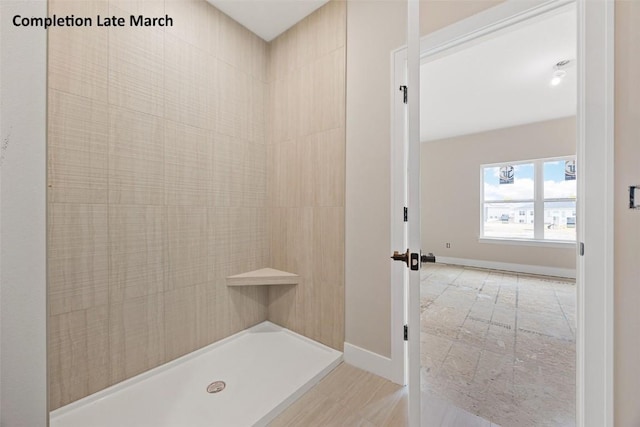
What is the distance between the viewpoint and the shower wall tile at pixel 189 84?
5.42 ft

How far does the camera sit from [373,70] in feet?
5.35

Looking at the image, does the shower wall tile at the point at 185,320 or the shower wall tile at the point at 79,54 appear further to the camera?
the shower wall tile at the point at 185,320

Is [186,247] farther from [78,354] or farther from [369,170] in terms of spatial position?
[369,170]

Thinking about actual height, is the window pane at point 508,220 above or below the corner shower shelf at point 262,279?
above

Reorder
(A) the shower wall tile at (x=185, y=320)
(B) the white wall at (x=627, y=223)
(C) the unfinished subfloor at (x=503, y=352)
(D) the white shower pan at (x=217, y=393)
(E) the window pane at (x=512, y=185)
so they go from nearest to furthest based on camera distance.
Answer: (B) the white wall at (x=627, y=223) → (D) the white shower pan at (x=217, y=393) → (C) the unfinished subfloor at (x=503, y=352) → (A) the shower wall tile at (x=185, y=320) → (E) the window pane at (x=512, y=185)

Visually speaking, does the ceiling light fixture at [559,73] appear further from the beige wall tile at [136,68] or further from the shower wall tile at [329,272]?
the beige wall tile at [136,68]

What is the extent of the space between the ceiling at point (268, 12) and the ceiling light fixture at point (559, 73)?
2709 millimetres

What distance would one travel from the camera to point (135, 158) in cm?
150

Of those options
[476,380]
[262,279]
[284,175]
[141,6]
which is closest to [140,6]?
[141,6]

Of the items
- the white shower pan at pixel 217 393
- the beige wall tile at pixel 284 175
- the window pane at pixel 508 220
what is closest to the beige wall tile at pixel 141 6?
the beige wall tile at pixel 284 175

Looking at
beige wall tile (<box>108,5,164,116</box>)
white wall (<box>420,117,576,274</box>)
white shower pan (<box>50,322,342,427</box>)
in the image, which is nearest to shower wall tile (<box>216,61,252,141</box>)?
beige wall tile (<box>108,5,164,116</box>)

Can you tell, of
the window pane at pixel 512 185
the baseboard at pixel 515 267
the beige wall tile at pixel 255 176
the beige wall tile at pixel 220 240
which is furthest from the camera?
the window pane at pixel 512 185

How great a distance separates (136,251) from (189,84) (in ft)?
4.06

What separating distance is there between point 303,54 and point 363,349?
2.37 m
